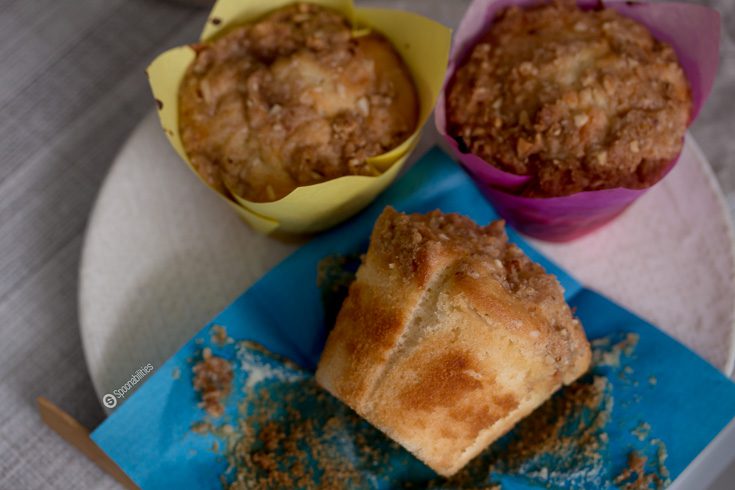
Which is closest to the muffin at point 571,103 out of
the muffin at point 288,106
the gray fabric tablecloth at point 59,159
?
the muffin at point 288,106

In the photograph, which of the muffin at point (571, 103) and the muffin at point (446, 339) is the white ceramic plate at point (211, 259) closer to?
the muffin at point (571, 103)

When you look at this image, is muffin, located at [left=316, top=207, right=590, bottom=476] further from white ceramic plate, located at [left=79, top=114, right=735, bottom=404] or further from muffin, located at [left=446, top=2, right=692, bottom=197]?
white ceramic plate, located at [left=79, top=114, right=735, bottom=404]

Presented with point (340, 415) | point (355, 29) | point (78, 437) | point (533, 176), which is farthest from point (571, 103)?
point (78, 437)

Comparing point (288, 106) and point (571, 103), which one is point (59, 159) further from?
point (571, 103)

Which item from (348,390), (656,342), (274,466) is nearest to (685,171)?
(656,342)

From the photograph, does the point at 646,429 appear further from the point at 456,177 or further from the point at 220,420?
the point at 220,420

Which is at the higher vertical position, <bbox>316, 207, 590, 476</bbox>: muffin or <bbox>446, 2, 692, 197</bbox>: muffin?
<bbox>446, 2, 692, 197</bbox>: muffin

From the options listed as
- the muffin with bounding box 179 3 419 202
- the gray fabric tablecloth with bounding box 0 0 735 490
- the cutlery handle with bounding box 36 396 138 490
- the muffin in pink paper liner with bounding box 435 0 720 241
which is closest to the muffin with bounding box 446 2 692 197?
the muffin in pink paper liner with bounding box 435 0 720 241
